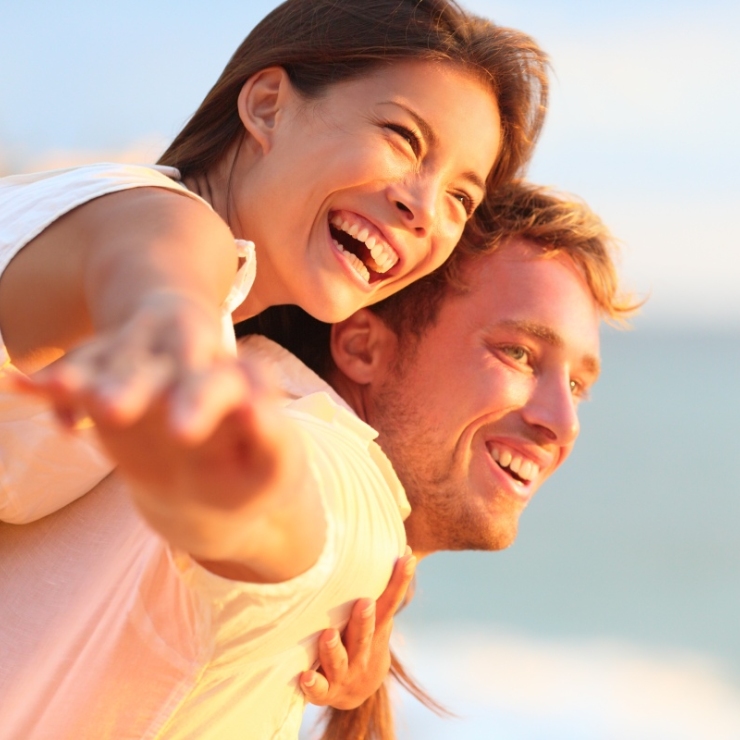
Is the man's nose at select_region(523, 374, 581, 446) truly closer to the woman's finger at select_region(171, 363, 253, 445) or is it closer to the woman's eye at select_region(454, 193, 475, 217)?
the woman's eye at select_region(454, 193, 475, 217)

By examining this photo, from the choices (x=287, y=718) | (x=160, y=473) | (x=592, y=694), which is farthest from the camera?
(x=592, y=694)

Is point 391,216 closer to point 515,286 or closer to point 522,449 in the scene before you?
point 515,286

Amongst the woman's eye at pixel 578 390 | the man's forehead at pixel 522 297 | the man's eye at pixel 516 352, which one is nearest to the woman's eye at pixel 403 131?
the man's forehead at pixel 522 297

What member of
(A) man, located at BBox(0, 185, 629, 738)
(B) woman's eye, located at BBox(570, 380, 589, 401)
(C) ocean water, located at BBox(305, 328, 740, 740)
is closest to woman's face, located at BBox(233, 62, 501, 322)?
(A) man, located at BBox(0, 185, 629, 738)

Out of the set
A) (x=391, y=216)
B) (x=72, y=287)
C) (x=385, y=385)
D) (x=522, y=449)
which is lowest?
(x=522, y=449)

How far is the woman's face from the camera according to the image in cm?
211

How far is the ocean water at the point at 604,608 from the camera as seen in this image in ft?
19.7

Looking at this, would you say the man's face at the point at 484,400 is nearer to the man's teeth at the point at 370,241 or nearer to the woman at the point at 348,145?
the woman at the point at 348,145

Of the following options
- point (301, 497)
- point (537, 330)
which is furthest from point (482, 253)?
point (301, 497)

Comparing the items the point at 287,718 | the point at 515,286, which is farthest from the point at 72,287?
the point at 515,286

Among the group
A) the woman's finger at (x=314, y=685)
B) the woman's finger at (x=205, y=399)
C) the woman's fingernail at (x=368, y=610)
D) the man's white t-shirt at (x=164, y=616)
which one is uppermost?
the woman's finger at (x=205, y=399)

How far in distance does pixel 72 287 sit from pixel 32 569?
61cm

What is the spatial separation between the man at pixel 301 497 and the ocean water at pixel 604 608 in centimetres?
244

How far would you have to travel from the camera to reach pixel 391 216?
2.18 meters
